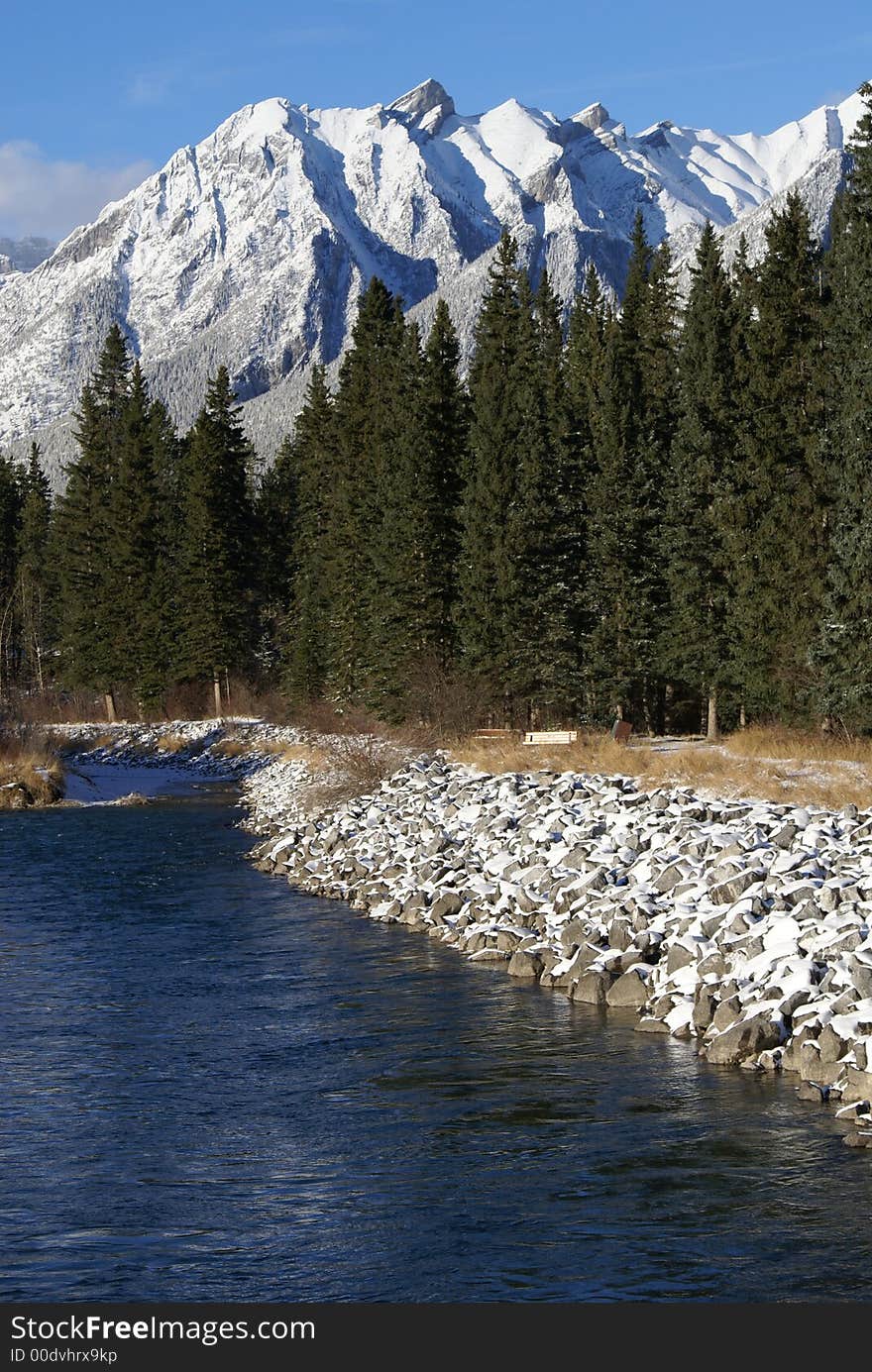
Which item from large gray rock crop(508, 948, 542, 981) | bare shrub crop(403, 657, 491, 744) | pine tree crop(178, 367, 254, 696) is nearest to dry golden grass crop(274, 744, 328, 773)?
bare shrub crop(403, 657, 491, 744)

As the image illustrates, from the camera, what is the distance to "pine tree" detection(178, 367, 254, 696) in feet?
219

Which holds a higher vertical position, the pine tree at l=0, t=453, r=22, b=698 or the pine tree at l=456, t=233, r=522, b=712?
the pine tree at l=0, t=453, r=22, b=698

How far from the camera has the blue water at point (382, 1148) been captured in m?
9.18

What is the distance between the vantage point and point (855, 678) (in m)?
30.6

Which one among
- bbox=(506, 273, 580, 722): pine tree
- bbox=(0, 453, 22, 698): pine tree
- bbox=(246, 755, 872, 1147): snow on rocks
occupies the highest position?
bbox=(0, 453, 22, 698): pine tree

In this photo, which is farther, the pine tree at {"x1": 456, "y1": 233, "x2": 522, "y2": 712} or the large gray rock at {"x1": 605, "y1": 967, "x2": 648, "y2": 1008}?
the pine tree at {"x1": 456, "y1": 233, "x2": 522, "y2": 712}

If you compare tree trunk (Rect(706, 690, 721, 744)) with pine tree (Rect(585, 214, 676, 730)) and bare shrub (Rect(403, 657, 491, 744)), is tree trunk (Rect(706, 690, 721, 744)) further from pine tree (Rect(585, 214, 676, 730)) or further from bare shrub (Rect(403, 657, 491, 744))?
bare shrub (Rect(403, 657, 491, 744))

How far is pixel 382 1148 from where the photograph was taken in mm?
11602

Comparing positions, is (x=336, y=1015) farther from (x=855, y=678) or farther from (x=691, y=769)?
(x=855, y=678)

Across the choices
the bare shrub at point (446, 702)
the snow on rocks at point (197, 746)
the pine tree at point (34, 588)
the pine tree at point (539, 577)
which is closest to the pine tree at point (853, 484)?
the pine tree at point (539, 577)

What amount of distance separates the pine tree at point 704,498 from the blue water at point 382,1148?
75.4ft

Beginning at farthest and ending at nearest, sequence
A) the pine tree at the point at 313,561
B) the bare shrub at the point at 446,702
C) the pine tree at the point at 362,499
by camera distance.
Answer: the pine tree at the point at 313,561 < the pine tree at the point at 362,499 < the bare shrub at the point at 446,702

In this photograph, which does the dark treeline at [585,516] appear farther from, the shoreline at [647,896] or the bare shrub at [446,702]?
the shoreline at [647,896]

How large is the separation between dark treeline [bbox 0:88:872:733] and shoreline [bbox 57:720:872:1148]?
379 inches
